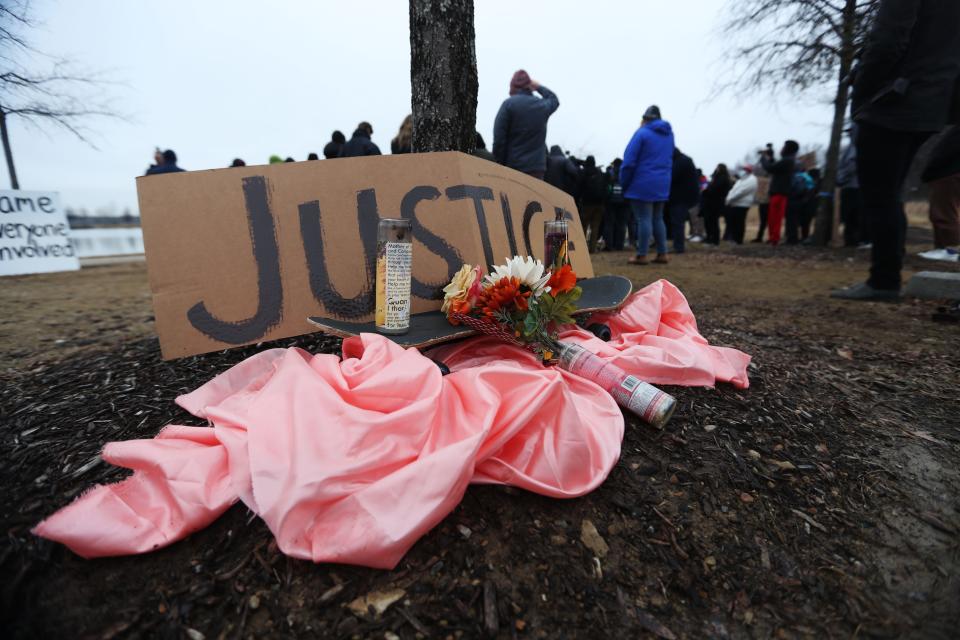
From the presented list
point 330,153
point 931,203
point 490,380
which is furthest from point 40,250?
point 931,203

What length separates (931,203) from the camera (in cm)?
385

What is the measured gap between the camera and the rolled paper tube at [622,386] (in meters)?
1.60

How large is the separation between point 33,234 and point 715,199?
37.1 feet

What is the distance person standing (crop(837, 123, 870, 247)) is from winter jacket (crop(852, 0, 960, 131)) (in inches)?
171

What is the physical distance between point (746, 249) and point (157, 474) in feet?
30.6

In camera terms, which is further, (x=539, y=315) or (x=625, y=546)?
(x=539, y=315)

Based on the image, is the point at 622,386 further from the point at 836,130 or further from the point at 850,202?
the point at 836,130

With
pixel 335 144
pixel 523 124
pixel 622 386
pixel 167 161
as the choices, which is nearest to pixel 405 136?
pixel 523 124

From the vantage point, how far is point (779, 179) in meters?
8.22

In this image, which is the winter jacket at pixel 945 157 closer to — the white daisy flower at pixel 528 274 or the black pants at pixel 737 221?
the white daisy flower at pixel 528 274

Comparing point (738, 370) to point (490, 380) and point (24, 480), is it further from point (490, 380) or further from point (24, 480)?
point (24, 480)

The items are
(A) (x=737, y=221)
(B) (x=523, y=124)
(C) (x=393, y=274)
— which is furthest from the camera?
(A) (x=737, y=221)

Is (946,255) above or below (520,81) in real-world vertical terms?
below

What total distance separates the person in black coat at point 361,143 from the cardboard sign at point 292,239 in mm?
3900
